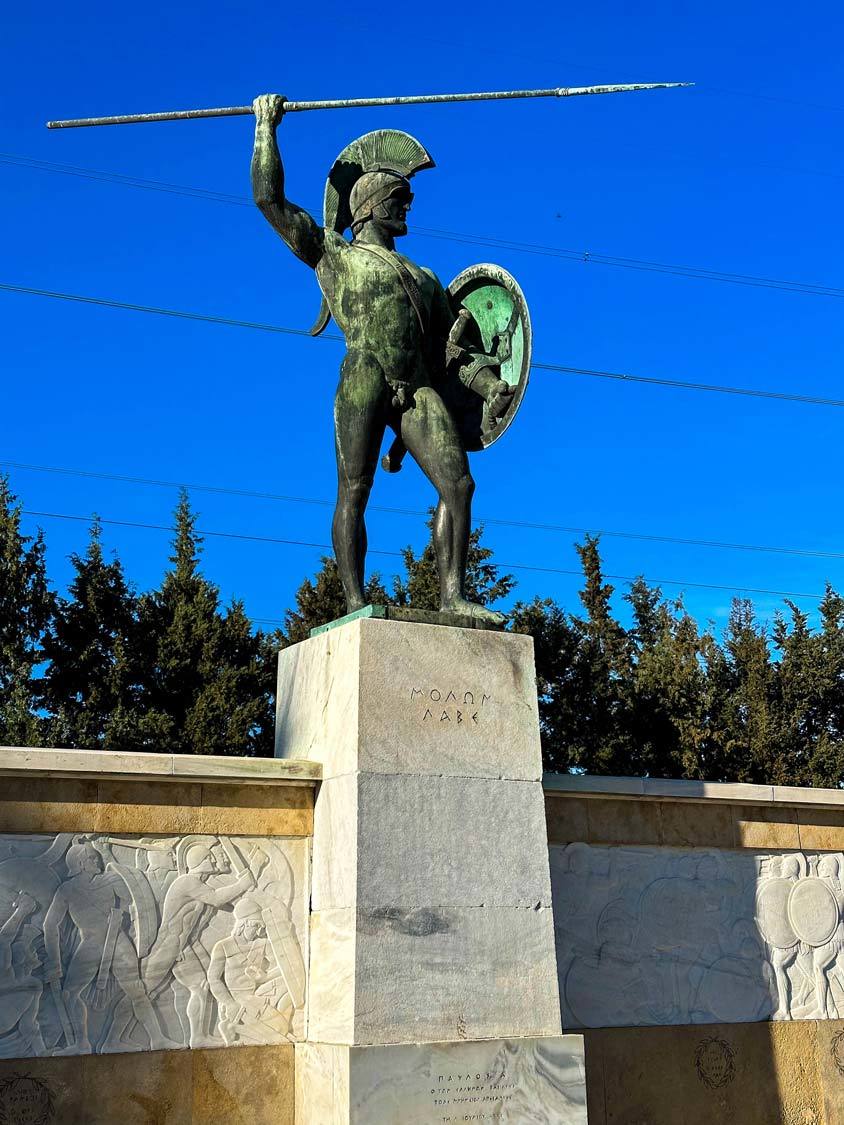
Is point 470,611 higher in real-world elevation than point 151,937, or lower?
higher

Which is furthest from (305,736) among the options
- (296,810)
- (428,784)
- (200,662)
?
(200,662)

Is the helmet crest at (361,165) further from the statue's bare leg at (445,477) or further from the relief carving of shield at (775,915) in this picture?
the relief carving of shield at (775,915)

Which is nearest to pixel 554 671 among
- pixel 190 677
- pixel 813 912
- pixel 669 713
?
pixel 669 713

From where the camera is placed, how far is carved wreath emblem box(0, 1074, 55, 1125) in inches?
271

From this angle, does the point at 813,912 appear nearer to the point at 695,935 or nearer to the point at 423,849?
the point at 695,935

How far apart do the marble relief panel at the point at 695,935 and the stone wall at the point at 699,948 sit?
1 centimetres

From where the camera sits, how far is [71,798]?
7.45 m

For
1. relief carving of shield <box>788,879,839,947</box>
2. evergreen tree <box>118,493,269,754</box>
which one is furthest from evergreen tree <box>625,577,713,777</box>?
relief carving of shield <box>788,879,839,947</box>

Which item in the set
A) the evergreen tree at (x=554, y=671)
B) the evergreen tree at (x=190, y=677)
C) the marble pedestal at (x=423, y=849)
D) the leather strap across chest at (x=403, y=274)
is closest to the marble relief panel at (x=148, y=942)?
the marble pedestal at (x=423, y=849)

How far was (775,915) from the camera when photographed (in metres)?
9.55

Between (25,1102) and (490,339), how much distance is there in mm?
5648

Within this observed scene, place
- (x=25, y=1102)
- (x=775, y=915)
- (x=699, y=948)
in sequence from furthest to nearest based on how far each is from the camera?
(x=775, y=915) < (x=699, y=948) < (x=25, y=1102)

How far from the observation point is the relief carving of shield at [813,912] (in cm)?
960

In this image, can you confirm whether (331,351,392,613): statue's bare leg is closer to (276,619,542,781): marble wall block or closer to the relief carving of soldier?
(276,619,542,781): marble wall block
